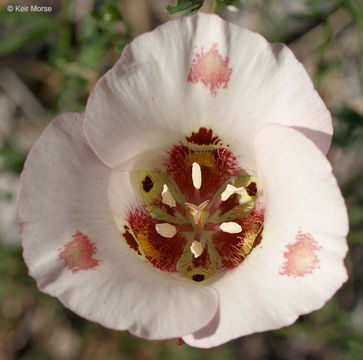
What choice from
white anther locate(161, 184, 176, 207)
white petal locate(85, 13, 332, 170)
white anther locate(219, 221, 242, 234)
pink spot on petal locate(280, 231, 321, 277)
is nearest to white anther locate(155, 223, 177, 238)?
white anther locate(161, 184, 176, 207)

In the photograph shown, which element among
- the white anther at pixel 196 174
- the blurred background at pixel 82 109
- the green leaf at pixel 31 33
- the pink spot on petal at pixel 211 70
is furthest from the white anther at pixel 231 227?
the green leaf at pixel 31 33

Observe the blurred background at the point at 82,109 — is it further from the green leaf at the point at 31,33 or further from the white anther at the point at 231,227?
the white anther at the point at 231,227

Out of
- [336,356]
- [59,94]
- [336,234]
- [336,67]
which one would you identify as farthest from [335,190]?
[336,356]

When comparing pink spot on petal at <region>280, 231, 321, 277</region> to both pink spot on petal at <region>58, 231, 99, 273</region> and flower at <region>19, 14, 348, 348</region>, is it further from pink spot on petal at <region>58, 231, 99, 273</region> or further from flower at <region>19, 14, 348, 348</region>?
pink spot on petal at <region>58, 231, 99, 273</region>

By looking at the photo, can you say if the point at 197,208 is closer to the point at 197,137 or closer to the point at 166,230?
the point at 166,230

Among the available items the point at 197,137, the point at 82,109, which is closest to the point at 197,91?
the point at 197,137

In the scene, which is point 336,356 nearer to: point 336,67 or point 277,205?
point 336,67
